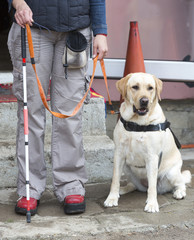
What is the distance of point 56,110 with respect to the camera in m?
3.46

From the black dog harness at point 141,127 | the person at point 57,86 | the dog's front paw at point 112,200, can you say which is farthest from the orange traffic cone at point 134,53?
the dog's front paw at point 112,200

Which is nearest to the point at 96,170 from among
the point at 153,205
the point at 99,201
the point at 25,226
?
the point at 99,201

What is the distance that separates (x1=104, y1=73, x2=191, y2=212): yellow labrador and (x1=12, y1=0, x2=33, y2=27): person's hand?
3.12ft

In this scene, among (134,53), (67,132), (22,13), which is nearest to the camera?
(22,13)

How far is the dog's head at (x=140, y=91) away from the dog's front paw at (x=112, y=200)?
715mm

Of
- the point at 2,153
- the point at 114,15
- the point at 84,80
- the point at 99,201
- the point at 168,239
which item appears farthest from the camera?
the point at 114,15

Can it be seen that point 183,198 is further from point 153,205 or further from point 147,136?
point 147,136

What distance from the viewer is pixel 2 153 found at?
13.4ft

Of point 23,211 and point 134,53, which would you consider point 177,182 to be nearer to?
point 23,211

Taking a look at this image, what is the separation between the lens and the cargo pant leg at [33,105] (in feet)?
10.9

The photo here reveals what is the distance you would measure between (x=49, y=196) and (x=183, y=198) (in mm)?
1137

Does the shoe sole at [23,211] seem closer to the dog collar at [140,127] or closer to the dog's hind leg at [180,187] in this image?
the dog collar at [140,127]

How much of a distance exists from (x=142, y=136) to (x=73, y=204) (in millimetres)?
749

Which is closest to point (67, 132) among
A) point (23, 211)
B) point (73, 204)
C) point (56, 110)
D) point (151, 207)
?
point (56, 110)
